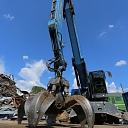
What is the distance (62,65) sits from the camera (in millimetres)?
4348

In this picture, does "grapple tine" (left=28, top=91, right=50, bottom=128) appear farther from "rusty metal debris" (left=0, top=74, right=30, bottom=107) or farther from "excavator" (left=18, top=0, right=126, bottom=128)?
"rusty metal debris" (left=0, top=74, right=30, bottom=107)

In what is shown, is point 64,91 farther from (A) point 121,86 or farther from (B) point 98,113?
(A) point 121,86

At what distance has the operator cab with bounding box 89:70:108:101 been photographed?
7.80 m

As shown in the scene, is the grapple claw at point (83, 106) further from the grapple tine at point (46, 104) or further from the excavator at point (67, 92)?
the grapple tine at point (46, 104)

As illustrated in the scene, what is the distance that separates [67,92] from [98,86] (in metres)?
4.99

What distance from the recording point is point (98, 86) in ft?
26.7

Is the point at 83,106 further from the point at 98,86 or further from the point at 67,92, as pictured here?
the point at 98,86

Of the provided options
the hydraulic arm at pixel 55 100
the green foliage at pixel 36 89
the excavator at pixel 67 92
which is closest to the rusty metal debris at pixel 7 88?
the excavator at pixel 67 92

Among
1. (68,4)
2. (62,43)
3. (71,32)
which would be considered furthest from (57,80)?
(68,4)

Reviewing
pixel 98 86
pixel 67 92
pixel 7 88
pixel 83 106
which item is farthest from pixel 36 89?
pixel 83 106

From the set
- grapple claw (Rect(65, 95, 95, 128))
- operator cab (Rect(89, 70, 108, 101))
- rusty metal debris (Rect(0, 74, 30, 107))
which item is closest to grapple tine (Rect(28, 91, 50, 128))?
grapple claw (Rect(65, 95, 95, 128))

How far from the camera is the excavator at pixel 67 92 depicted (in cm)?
290

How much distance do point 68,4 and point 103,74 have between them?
4.78 metres

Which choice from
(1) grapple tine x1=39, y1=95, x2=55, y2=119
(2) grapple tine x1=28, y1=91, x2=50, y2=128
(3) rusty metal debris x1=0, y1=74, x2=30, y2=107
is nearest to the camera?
(2) grapple tine x1=28, y1=91, x2=50, y2=128
